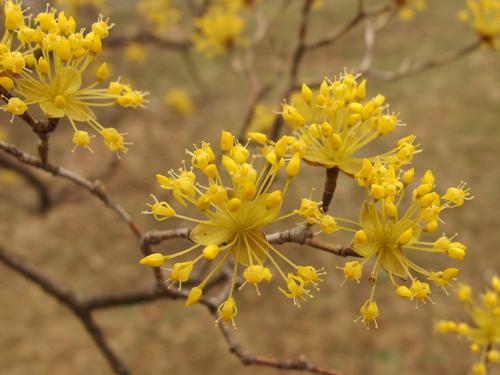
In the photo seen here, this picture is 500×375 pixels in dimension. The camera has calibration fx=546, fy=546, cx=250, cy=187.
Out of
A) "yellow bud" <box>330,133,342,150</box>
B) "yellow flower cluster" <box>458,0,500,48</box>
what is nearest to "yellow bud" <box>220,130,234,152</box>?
"yellow bud" <box>330,133,342,150</box>

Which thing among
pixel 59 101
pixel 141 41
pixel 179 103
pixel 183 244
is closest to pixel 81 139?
pixel 59 101

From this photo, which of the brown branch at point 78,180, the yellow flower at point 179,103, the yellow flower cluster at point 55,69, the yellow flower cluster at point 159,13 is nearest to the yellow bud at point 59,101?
the yellow flower cluster at point 55,69

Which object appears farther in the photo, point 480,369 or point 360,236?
point 480,369

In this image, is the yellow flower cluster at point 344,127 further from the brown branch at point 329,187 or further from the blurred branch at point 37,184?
the blurred branch at point 37,184

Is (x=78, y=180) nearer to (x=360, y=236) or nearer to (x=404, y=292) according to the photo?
(x=360, y=236)

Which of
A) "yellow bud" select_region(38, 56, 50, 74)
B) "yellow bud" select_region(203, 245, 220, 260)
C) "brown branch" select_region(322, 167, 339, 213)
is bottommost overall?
"yellow bud" select_region(203, 245, 220, 260)

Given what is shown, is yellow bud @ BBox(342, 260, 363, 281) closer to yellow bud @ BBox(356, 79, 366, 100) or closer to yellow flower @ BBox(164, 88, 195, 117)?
yellow bud @ BBox(356, 79, 366, 100)
